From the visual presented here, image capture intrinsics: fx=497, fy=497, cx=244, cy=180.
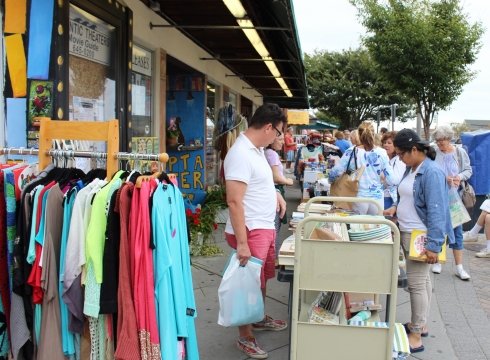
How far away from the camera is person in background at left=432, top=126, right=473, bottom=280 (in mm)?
5867

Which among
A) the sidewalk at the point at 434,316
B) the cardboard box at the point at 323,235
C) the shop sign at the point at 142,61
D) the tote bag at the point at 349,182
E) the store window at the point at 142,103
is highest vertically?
the shop sign at the point at 142,61

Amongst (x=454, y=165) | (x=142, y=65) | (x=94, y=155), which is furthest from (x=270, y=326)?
(x=142, y=65)

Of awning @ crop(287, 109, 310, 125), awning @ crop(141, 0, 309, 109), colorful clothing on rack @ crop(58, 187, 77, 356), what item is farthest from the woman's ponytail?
awning @ crop(287, 109, 310, 125)

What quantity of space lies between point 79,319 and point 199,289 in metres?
2.71

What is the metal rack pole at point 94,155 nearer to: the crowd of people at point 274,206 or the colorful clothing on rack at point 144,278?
the colorful clothing on rack at point 144,278

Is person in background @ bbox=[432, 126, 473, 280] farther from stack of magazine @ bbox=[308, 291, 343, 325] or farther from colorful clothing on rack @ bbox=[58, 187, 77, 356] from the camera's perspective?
colorful clothing on rack @ bbox=[58, 187, 77, 356]

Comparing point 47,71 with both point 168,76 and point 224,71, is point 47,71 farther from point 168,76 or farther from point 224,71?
point 224,71

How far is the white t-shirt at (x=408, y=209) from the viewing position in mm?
3781

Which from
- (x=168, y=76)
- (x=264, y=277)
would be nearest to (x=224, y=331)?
(x=264, y=277)

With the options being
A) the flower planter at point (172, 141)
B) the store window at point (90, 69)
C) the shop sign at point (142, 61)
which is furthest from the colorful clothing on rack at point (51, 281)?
the flower planter at point (172, 141)

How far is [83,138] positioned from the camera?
9.18ft

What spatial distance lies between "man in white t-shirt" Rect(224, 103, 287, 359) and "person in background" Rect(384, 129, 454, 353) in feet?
3.37

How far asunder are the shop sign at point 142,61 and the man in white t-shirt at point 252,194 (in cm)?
297

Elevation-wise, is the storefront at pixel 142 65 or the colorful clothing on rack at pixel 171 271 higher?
the storefront at pixel 142 65
